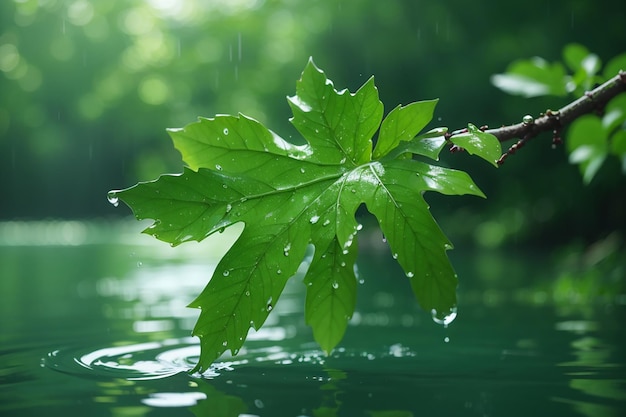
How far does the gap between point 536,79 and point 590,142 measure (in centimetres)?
51

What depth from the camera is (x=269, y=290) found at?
1.56 meters

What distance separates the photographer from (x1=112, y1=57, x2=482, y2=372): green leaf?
1533 millimetres

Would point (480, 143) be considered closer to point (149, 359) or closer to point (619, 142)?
point (149, 359)

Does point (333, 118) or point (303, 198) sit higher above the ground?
point (333, 118)

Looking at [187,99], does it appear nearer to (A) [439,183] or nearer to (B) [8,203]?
(B) [8,203]

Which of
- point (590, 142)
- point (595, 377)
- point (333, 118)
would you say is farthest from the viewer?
point (590, 142)

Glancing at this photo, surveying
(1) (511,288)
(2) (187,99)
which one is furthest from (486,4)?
(2) (187,99)

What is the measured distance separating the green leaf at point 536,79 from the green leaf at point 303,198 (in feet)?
3.90

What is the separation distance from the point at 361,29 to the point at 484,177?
4436 mm

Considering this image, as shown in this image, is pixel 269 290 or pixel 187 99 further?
pixel 187 99

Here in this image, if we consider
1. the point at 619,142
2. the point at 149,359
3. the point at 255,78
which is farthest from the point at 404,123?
the point at 255,78

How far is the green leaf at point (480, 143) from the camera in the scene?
4.91 ft

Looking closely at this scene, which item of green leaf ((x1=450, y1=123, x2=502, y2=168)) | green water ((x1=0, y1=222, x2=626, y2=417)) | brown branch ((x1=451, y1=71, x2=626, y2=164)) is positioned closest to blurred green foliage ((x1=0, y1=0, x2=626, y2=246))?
green water ((x1=0, y1=222, x2=626, y2=417))

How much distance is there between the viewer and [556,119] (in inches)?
67.1
